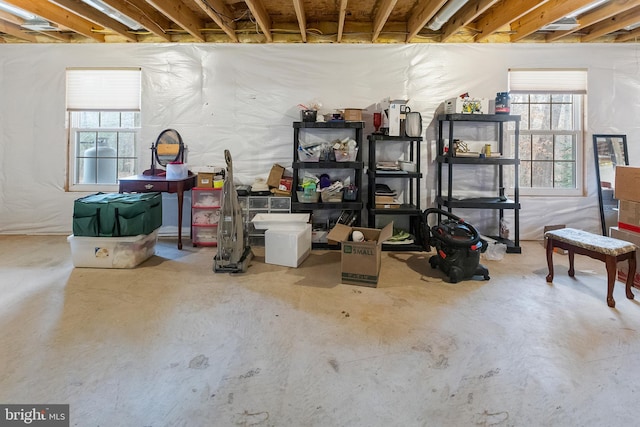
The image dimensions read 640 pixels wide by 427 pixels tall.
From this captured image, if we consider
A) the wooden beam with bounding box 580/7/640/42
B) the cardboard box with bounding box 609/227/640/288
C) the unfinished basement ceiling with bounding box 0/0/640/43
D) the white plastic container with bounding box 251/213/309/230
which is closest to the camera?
the cardboard box with bounding box 609/227/640/288

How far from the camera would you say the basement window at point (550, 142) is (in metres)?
4.43

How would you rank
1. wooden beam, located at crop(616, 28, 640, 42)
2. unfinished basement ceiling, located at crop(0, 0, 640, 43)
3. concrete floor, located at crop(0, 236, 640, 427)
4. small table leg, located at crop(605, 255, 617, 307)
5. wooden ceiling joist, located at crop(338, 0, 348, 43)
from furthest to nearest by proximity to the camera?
1. wooden beam, located at crop(616, 28, 640, 42)
2. unfinished basement ceiling, located at crop(0, 0, 640, 43)
3. wooden ceiling joist, located at crop(338, 0, 348, 43)
4. small table leg, located at crop(605, 255, 617, 307)
5. concrete floor, located at crop(0, 236, 640, 427)

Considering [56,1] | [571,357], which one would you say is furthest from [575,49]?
[56,1]

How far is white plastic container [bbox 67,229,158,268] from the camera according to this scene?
3.17 meters

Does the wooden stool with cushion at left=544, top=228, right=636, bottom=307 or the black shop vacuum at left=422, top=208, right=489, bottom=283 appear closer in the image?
the wooden stool with cushion at left=544, top=228, right=636, bottom=307

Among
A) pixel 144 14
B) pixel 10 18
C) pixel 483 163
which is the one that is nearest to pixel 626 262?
pixel 483 163

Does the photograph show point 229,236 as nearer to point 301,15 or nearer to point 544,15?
point 301,15

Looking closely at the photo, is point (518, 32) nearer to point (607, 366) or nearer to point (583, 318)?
point (583, 318)

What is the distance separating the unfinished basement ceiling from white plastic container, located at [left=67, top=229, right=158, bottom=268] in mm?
2227

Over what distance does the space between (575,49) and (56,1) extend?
575cm

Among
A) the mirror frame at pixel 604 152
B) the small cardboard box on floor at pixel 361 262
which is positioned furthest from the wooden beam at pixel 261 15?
the mirror frame at pixel 604 152

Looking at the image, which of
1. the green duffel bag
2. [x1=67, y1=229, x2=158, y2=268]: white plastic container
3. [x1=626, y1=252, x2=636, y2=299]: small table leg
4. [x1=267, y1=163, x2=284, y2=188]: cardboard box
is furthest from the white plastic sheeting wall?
[x1=626, y1=252, x2=636, y2=299]: small table leg

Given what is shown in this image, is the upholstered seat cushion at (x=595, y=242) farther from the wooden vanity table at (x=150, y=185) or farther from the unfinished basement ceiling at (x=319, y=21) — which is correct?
the wooden vanity table at (x=150, y=185)

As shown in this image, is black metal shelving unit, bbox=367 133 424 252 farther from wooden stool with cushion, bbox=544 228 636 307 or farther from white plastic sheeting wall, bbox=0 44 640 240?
wooden stool with cushion, bbox=544 228 636 307
